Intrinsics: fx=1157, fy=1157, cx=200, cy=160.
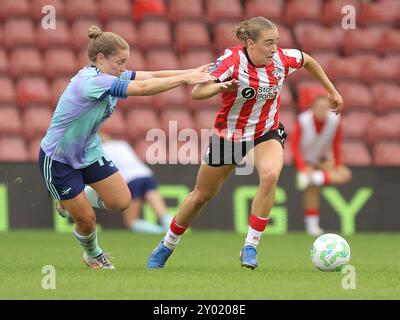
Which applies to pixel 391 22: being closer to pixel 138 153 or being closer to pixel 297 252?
pixel 138 153

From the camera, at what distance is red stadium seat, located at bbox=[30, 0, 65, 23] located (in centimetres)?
1547

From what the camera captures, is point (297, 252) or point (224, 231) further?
point (224, 231)

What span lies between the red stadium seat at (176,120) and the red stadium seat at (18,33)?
2127 mm

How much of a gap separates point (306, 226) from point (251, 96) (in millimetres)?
5069

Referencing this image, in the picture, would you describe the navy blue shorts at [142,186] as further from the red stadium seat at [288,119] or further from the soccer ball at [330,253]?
the soccer ball at [330,253]

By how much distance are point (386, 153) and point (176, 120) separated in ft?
8.77

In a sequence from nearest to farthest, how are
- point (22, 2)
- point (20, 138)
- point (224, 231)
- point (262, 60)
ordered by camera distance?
point (262, 60) < point (224, 231) < point (20, 138) < point (22, 2)

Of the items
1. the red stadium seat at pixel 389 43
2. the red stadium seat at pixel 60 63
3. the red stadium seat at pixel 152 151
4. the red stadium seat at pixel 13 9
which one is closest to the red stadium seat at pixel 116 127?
the red stadium seat at pixel 152 151

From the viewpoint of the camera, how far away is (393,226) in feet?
44.1

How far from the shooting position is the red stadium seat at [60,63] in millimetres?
14938

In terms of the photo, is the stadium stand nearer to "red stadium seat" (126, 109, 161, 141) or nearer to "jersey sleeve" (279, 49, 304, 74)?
"red stadium seat" (126, 109, 161, 141)

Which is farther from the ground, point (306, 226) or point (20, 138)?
point (20, 138)

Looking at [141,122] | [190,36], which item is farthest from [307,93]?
[141,122]
